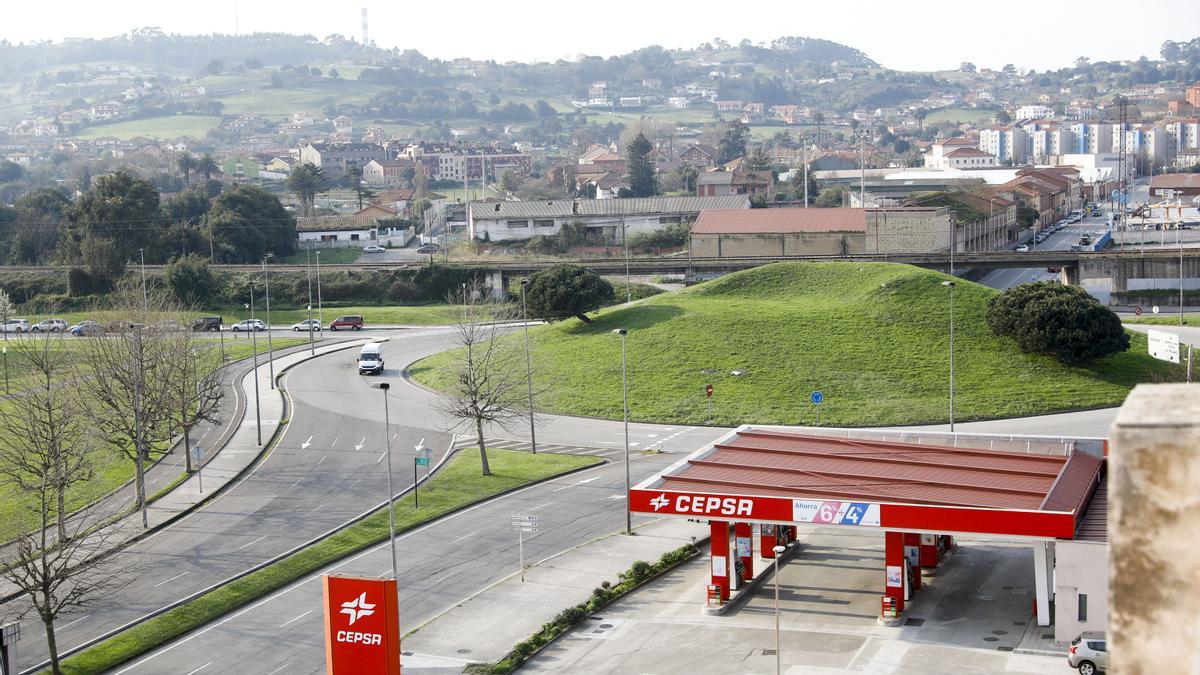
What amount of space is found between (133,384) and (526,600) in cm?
2273

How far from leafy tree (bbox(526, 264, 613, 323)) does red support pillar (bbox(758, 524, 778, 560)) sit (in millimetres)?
37799

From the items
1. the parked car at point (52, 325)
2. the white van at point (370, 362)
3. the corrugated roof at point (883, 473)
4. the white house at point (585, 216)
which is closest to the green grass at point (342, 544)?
the corrugated roof at point (883, 473)

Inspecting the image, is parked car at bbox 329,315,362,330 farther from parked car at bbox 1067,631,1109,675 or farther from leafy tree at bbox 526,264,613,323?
parked car at bbox 1067,631,1109,675

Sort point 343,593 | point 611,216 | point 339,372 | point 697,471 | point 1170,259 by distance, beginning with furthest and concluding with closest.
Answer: point 611,216 → point 1170,259 → point 339,372 → point 697,471 → point 343,593

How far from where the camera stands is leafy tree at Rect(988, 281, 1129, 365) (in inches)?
2500

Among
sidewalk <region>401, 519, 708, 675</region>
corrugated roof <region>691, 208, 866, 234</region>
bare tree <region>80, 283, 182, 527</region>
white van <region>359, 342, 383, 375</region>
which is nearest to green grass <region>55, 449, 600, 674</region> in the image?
sidewalk <region>401, 519, 708, 675</region>

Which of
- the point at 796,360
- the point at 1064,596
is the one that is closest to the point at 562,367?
the point at 796,360

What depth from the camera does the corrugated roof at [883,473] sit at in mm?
34031

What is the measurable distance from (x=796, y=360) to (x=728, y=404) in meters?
6.62

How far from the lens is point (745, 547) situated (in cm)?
3659

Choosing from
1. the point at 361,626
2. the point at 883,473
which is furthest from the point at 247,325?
the point at 361,626

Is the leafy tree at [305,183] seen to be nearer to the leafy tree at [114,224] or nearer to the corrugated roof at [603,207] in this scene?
the corrugated roof at [603,207]

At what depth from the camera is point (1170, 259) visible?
9281 centimetres

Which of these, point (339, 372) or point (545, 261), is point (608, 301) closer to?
point (339, 372)
